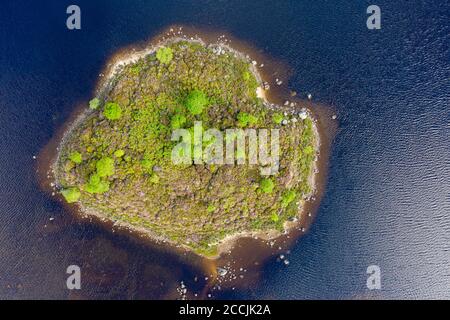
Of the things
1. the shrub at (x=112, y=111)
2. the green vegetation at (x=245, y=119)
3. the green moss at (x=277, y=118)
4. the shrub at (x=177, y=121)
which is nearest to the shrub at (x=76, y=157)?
the shrub at (x=112, y=111)

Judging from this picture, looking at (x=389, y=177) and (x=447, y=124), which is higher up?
(x=447, y=124)

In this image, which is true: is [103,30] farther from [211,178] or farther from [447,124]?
[447,124]

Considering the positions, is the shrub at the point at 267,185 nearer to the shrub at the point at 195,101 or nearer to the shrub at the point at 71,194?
the shrub at the point at 195,101

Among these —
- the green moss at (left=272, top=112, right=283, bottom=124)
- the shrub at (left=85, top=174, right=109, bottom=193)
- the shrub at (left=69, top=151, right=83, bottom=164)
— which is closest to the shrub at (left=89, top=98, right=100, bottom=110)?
the shrub at (left=69, top=151, right=83, bottom=164)
